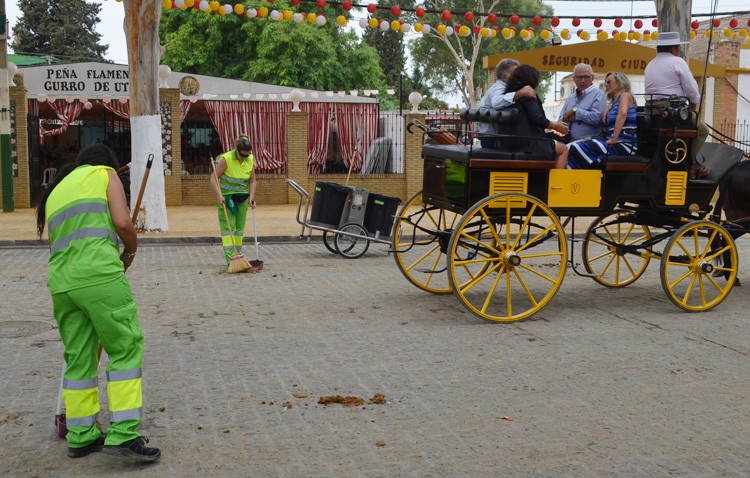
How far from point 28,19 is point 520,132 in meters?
57.2

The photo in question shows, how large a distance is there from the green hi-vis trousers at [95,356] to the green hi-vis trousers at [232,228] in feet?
23.6

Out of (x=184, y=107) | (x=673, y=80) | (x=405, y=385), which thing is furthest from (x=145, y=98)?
(x=405, y=385)

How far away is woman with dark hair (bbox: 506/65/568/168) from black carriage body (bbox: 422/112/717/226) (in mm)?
112

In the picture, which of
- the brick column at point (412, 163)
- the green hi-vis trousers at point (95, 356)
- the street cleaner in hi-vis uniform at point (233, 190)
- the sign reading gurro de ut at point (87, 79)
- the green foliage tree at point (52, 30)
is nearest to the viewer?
the green hi-vis trousers at point (95, 356)

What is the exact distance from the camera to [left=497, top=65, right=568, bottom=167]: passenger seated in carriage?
881cm

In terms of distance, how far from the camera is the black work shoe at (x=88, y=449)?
4.96 metres

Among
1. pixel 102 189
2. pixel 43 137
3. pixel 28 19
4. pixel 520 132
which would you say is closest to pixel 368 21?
pixel 43 137

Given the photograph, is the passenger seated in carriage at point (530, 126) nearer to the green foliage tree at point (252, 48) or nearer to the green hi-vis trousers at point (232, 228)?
the green hi-vis trousers at point (232, 228)

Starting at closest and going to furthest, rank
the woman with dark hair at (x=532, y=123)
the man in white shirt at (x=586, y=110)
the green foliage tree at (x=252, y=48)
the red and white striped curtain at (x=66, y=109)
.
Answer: the woman with dark hair at (x=532, y=123), the man in white shirt at (x=586, y=110), the red and white striped curtain at (x=66, y=109), the green foliage tree at (x=252, y=48)

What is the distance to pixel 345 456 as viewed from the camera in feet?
16.4

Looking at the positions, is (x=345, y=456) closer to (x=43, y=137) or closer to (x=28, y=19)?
(x=43, y=137)

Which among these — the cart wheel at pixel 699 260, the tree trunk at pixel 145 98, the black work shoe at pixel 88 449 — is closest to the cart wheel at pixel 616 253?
the cart wheel at pixel 699 260

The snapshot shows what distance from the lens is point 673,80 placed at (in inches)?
393

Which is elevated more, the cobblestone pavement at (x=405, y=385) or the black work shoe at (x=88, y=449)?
the black work shoe at (x=88, y=449)
